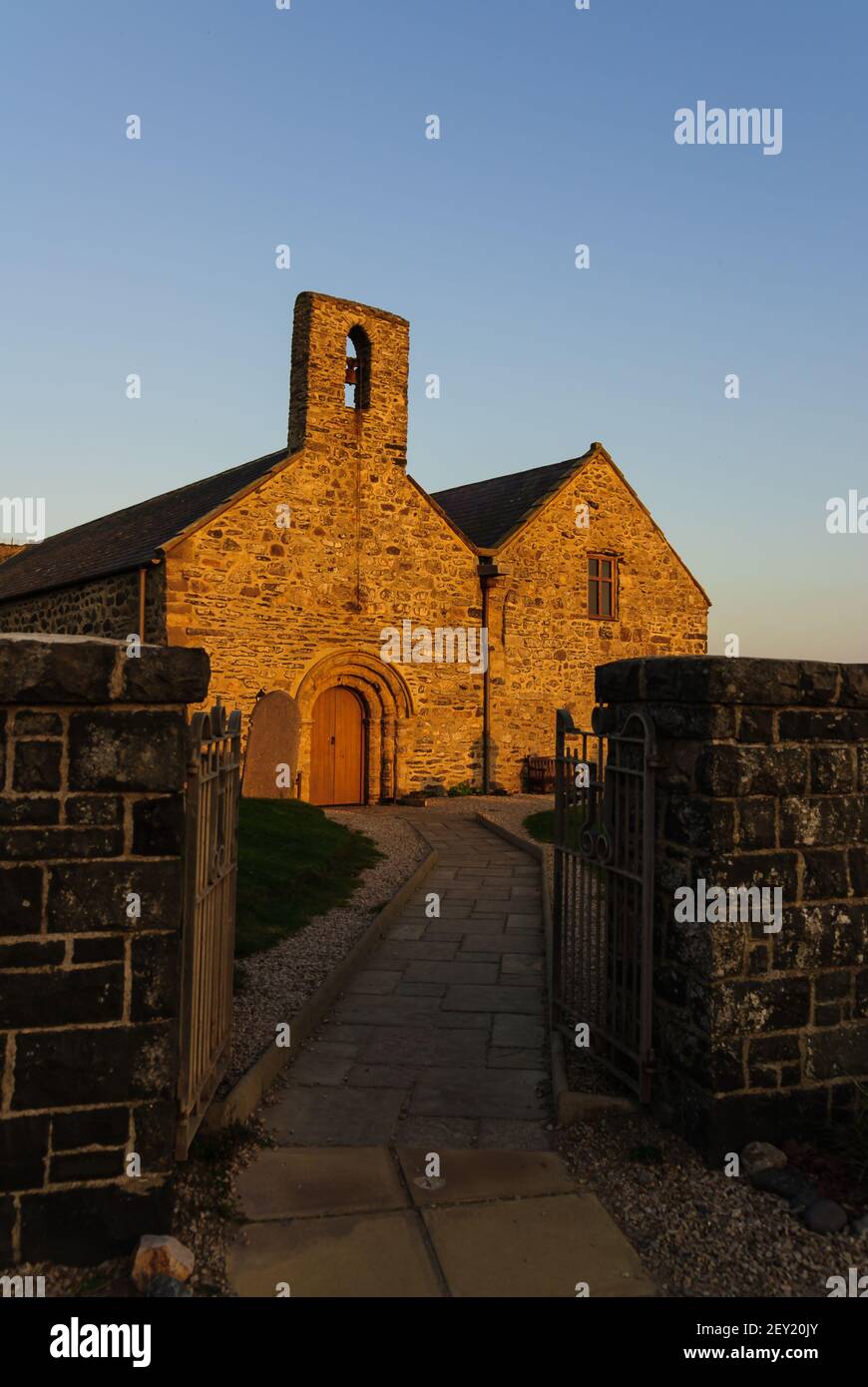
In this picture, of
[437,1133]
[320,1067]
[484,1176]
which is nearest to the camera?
[484,1176]

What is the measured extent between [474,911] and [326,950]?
213cm

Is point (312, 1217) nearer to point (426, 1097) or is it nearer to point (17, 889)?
point (426, 1097)

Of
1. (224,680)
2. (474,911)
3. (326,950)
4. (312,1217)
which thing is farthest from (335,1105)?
(224,680)

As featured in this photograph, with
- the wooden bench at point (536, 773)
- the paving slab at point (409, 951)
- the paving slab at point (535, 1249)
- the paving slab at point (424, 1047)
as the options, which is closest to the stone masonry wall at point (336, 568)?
the wooden bench at point (536, 773)

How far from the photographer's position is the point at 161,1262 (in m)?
3.37

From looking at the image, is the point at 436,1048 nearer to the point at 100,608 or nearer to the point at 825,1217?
the point at 825,1217

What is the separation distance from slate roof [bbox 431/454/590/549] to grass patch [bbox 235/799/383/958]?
28.2 ft

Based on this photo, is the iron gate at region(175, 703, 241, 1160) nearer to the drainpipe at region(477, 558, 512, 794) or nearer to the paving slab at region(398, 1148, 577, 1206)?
the paving slab at region(398, 1148, 577, 1206)

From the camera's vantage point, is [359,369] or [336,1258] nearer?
[336,1258]

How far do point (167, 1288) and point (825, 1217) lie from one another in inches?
101

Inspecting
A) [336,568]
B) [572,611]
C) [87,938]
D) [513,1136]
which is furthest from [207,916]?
[572,611]

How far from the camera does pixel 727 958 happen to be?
4328 millimetres

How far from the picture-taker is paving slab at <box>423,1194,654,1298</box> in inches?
131
